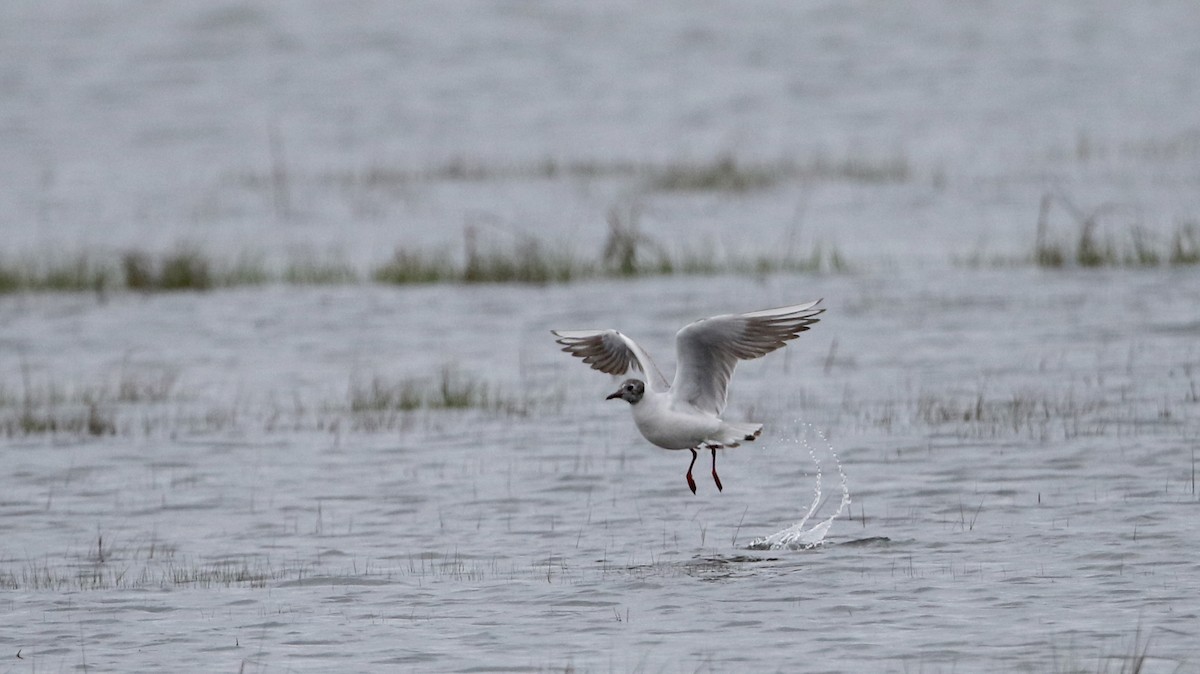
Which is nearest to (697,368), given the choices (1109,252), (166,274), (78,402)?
(78,402)

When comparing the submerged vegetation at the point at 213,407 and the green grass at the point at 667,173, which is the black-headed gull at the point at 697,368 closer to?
the submerged vegetation at the point at 213,407

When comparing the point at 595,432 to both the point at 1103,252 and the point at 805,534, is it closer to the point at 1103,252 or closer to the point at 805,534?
the point at 805,534

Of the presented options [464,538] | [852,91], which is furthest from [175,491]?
[852,91]

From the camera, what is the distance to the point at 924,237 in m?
25.3

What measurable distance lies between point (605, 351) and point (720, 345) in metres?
0.70

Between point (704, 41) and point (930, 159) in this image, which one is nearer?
point (930, 159)

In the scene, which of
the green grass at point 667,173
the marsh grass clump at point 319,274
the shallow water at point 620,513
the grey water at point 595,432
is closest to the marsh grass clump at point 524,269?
the grey water at point 595,432

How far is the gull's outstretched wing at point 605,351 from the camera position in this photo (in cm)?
1047

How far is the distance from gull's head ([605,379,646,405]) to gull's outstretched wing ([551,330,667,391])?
424 mm

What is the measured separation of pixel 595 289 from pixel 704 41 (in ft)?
126

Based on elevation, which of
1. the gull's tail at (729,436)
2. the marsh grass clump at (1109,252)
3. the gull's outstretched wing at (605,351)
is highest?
the gull's outstretched wing at (605,351)

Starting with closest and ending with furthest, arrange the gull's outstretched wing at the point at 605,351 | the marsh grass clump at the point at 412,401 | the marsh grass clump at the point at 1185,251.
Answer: the gull's outstretched wing at the point at 605,351, the marsh grass clump at the point at 412,401, the marsh grass clump at the point at 1185,251

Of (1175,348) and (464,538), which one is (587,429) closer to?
(464,538)

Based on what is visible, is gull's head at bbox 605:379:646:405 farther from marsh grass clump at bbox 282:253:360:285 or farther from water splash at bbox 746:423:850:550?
marsh grass clump at bbox 282:253:360:285
